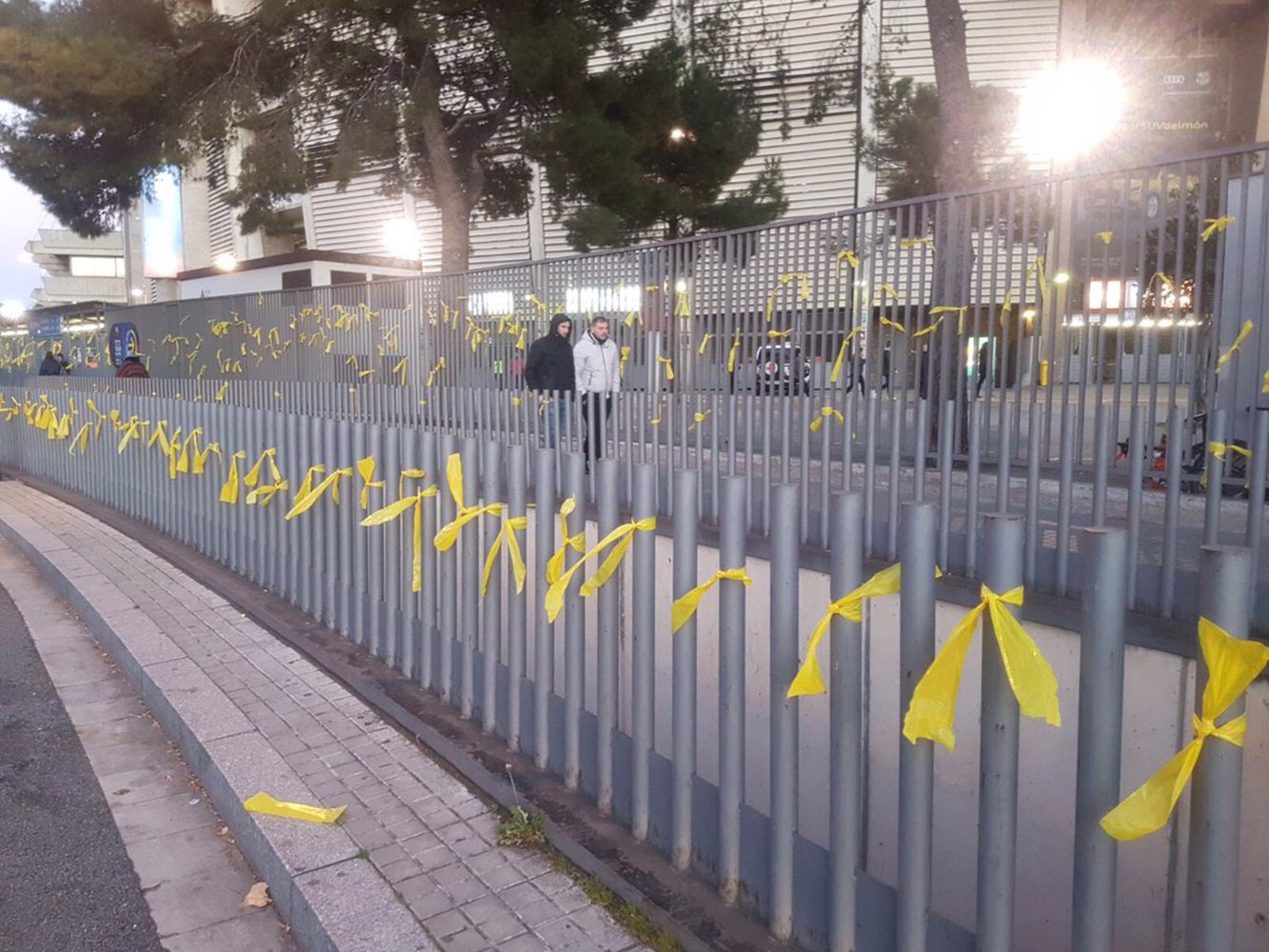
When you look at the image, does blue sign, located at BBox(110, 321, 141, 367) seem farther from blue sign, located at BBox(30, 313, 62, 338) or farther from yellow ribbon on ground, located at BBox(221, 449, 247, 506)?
yellow ribbon on ground, located at BBox(221, 449, 247, 506)

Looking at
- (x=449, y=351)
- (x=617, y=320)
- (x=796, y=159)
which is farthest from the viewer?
(x=796, y=159)

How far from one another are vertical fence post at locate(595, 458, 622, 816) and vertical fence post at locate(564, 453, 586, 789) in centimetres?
14

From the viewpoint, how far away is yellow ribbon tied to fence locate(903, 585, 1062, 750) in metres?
2.12

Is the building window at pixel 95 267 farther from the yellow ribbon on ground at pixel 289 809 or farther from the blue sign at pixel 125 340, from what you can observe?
the yellow ribbon on ground at pixel 289 809

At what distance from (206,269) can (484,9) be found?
537 inches

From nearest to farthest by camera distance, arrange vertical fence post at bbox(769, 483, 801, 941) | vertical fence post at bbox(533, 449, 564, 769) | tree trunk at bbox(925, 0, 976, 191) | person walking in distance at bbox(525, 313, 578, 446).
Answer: vertical fence post at bbox(769, 483, 801, 941)
vertical fence post at bbox(533, 449, 564, 769)
person walking in distance at bbox(525, 313, 578, 446)
tree trunk at bbox(925, 0, 976, 191)

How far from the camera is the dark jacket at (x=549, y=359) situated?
31.7ft

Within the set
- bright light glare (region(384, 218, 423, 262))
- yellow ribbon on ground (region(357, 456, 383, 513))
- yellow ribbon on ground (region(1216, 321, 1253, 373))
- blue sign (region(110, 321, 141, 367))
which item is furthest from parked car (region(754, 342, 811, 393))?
bright light glare (region(384, 218, 423, 262))

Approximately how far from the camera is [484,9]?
674 inches

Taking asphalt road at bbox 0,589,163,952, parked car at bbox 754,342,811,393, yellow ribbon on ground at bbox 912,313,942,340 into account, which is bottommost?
asphalt road at bbox 0,589,163,952

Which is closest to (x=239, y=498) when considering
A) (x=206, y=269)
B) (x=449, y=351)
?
(x=449, y=351)

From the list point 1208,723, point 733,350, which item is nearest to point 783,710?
point 1208,723

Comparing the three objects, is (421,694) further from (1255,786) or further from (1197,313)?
(1197,313)

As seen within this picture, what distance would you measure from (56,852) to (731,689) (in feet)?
8.76
